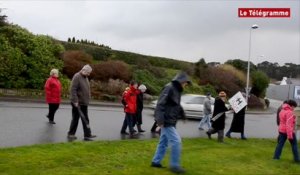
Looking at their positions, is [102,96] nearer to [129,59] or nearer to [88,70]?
[129,59]

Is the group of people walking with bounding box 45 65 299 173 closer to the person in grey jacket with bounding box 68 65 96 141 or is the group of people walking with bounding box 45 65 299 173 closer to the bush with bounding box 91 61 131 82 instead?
the person in grey jacket with bounding box 68 65 96 141

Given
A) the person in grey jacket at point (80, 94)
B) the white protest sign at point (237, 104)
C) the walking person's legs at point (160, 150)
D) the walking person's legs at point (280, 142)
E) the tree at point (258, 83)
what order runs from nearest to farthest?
the walking person's legs at point (160, 150), the walking person's legs at point (280, 142), the person in grey jacket at point (80, 94), the white protest sign at point (237, 104), the tree at point (258, 83)

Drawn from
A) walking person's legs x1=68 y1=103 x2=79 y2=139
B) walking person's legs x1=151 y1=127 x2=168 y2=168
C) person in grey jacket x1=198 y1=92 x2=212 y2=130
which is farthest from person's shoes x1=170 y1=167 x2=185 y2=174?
person in grey jacket x1=198 y1=92 x2=212 y2=130

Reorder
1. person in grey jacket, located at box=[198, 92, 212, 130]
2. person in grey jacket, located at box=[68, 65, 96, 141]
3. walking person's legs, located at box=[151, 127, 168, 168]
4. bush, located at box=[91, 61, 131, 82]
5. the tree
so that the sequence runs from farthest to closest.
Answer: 1. the tree
2. bush, located at box=[91, 61, 131, 82]
3. person in grey jacket, located at box=[198, 92, 212, 130]
4. person in grey jacket, located at box=[68, 65, 96, 141]
5. walking person's legs, located at box=[151, 127, 168, 168]

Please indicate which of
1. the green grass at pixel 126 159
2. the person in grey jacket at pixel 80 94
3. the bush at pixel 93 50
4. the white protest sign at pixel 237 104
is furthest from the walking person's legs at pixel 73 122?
the bush at pixel 93 50

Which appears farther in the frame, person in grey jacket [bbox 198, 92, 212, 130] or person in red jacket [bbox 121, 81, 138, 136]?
person in grey jacket [bbox 198, 92, 212, 130]

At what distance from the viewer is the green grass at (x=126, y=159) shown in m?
8.55

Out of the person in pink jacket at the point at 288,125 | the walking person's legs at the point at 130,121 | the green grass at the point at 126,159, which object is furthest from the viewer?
the walking person's legs at the point at 130,121

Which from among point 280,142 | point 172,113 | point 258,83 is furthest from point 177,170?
point 258,83

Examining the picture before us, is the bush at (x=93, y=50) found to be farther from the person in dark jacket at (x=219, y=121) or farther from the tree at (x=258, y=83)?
the person in dark jacket at (x=219, y=121)

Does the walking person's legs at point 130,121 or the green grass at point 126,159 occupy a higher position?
the walking person's legs at point 130,121

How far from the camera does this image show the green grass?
855 cm

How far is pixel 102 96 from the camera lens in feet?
107

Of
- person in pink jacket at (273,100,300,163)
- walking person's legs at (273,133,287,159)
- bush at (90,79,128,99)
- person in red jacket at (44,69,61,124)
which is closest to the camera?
person in pink jacket at (273,100,300,163)
